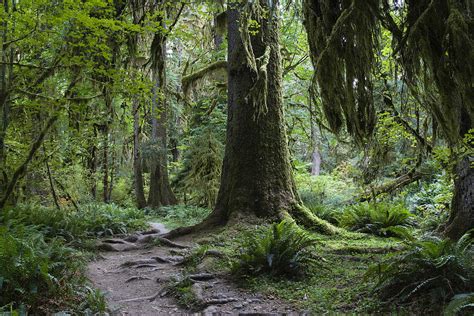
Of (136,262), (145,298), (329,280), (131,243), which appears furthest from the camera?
(131,243)

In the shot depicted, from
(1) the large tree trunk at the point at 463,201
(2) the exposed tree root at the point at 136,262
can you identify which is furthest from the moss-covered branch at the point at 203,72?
(1) the large tree trunk at the point at 463,201

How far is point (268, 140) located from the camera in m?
8.50

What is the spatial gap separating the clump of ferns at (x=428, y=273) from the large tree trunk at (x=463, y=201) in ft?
6.94

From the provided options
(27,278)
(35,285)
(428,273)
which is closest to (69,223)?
(27,278)

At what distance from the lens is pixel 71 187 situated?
47.3ft

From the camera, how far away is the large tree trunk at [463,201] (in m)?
6.37

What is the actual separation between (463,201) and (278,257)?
3362 mm

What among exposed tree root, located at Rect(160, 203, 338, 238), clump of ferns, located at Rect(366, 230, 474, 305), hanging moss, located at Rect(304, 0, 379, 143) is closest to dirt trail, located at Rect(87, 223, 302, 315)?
exposed tree root, located at Rect(160, 203, 338, 238)

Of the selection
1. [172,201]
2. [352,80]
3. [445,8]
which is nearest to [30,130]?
[172,201]

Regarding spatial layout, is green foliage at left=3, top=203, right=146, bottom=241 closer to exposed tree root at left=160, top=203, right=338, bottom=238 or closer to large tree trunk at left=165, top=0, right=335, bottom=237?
large tree trunk at left=165, top=0, right=335, bottom=237

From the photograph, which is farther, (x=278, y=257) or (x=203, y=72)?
(x=203, y=72)

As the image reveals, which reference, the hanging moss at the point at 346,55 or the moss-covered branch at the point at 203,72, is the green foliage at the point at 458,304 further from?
the moss-covered branch at the point at 203,72

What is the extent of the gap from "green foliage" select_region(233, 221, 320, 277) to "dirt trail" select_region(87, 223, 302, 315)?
39 centimetres

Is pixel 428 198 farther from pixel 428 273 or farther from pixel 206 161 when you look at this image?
pixel 428 273
